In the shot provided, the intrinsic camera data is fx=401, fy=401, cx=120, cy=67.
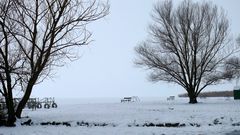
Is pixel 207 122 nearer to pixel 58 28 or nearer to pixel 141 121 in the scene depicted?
pixel 141 121

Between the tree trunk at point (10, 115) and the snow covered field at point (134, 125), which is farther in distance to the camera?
the tree trunk at point (10, 115)

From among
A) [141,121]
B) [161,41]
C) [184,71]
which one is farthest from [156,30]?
[141,121]

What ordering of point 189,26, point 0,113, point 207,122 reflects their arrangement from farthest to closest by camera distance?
point 189,26, point 0,113, point 207,122

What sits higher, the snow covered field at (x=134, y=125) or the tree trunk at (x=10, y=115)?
the tree trunk at (x=10, y=115)

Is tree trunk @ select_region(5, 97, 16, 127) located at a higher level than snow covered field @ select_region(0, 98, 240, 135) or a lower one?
higher

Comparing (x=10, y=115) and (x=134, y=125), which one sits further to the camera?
(x=10, y=115)

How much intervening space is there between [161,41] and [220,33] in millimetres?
7270

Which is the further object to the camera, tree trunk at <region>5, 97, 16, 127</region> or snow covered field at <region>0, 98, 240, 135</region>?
tree trunk at <region>5, 97, 16, 127</region>

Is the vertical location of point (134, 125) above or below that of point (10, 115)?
below

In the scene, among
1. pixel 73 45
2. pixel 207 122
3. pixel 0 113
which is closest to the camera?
pixel 207 122

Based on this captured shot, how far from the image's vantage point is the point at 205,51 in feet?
163

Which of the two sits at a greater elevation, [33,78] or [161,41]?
[161,41]

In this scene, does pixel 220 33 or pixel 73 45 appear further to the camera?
pixel 220 33

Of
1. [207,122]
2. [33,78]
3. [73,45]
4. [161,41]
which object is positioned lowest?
[207,122]
